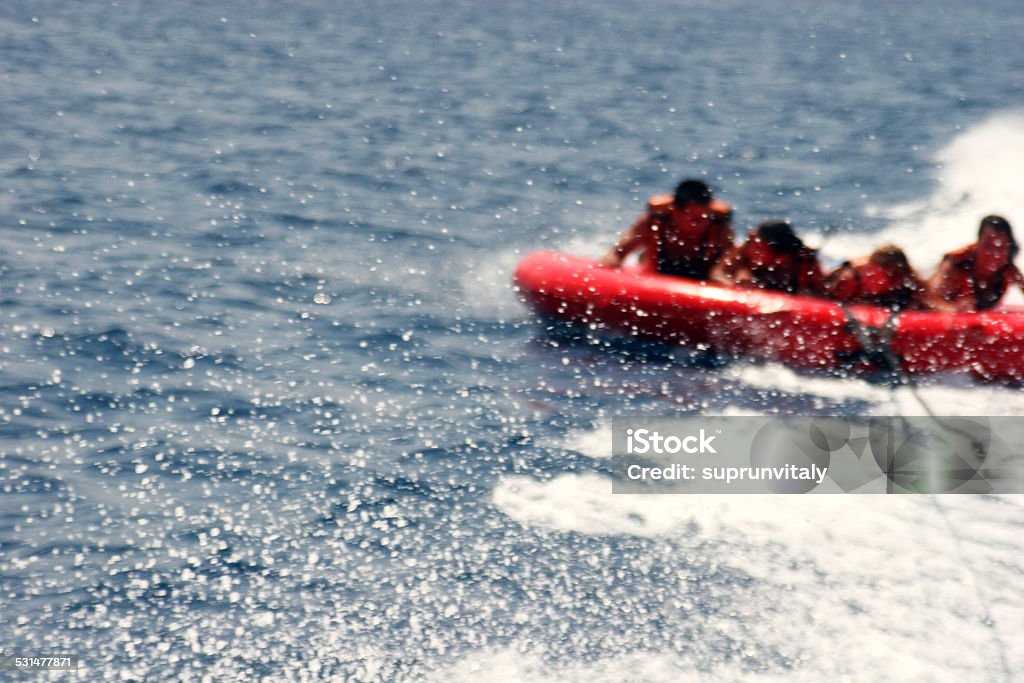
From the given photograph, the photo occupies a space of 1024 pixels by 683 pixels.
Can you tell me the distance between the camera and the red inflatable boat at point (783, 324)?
7953 millimetres

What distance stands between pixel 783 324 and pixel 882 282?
28.6 inches

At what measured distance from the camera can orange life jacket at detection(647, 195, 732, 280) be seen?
8625 mm

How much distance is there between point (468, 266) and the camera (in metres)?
10.2

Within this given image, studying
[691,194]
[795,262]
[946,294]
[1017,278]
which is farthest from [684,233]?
[1017,278]

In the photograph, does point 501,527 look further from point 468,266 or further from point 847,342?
point 468,266

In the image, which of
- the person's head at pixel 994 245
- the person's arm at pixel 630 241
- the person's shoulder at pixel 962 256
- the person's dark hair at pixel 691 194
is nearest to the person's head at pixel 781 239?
the person's dark hair at pixel 691 194

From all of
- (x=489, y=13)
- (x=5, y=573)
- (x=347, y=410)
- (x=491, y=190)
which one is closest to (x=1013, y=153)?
(x=491, y=190)

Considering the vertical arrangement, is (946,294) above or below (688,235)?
below

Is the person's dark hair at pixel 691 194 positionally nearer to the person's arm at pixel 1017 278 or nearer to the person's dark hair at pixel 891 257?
the person's dark hair at pixel 891 257

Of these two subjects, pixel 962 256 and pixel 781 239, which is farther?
pixel 781 239

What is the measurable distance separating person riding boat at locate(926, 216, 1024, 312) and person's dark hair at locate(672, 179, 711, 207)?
161 cm

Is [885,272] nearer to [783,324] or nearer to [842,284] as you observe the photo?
[842,284]

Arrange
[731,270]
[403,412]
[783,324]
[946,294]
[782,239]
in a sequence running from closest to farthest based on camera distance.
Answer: [403,412], [783,324], [946,294], [782,239], [731,270]

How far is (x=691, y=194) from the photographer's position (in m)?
8.59
